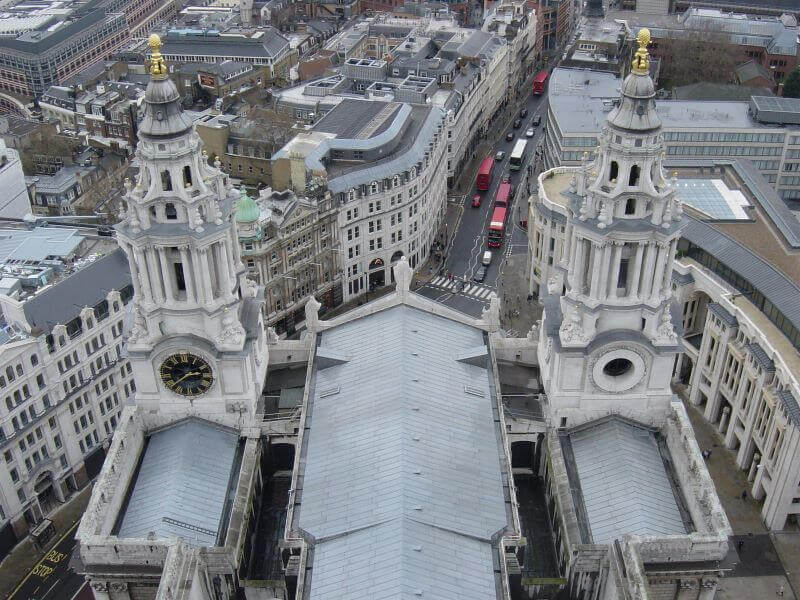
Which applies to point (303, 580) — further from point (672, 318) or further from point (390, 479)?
point (672, 318)

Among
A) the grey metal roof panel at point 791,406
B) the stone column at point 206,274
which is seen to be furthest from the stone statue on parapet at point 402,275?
the grey metal roof panel at point 791,406

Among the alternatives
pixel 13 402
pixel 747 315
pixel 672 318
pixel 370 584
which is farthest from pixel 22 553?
pixel 747 315

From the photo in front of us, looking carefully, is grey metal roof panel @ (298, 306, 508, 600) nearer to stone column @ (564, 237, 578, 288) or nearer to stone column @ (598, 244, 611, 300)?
stone column @ (564, 237, 578, 288)

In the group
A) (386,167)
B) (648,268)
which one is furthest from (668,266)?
(386,167)

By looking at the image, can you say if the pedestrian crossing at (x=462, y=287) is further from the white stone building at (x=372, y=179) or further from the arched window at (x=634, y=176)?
the arched window at (x=634, y=176)

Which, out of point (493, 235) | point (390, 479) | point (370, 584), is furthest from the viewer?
point (493, 235)

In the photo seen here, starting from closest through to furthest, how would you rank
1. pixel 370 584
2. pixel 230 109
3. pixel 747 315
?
pixel 370 584 → pixel 747 315 → pixel 230 109
